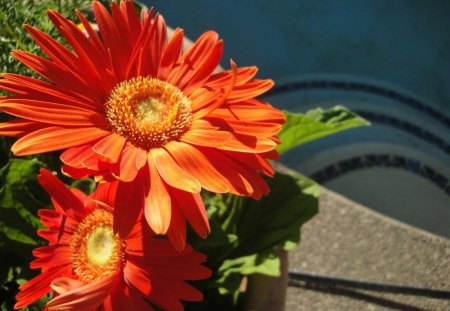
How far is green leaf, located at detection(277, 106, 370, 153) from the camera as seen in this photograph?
59cm

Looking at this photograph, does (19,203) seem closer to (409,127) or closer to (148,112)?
(148,112)

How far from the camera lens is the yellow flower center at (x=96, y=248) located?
42 centimetres

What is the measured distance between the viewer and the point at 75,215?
0.44 metres

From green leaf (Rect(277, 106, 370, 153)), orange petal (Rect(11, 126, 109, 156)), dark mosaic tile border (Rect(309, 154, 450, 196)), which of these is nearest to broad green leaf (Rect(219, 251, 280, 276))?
green leaf (Rect(277, 106, 370, 153))

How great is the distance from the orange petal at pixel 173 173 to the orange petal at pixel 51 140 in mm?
51

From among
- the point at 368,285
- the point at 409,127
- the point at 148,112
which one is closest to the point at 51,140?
the point at 148,112

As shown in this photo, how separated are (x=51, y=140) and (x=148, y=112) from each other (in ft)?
0.42

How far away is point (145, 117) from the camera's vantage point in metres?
0.48

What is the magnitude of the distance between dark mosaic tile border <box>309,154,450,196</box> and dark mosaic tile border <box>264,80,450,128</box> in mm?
199

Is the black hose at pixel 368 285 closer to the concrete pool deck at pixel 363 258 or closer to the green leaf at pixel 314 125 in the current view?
the concrete pool deck at pixel 363 258

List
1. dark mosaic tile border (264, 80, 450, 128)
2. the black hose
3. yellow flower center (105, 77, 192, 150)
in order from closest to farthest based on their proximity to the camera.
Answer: yellow flower center (105, 77, 192, 150)
the black hose
dark mosaic tile border (264, 80, 450, 128)

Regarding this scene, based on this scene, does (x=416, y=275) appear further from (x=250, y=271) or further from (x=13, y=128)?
(x=13, y=128)

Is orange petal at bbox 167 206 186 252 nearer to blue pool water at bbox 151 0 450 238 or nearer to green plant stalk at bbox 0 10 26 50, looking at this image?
green plant stalk at bbox 0 10 26 50

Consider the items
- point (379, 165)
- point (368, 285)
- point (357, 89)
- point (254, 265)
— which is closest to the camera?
point (254, 265)
